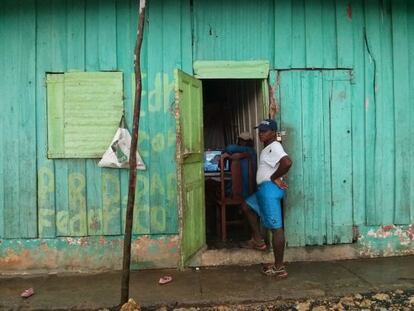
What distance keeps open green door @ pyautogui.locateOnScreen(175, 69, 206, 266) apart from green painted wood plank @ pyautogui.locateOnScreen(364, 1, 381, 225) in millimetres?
2053

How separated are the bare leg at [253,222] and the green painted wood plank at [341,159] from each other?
0.92 metres

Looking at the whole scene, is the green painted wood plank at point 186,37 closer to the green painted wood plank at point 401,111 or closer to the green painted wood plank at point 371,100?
the green painted wood plank at point 371,100

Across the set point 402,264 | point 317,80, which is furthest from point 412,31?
point 402,264

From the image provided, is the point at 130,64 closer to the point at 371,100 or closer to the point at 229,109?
the point at 371,100

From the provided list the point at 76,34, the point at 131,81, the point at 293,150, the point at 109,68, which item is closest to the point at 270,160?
the point at 293,150

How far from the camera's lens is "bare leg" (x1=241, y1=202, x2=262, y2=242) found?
536cm

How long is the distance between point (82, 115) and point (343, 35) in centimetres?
326

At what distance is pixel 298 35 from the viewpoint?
5.29 meters

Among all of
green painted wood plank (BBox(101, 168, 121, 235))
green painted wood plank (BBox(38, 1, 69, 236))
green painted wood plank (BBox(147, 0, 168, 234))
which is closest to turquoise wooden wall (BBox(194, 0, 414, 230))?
green painted wood plank (BBox(147, 0, 168, 234))

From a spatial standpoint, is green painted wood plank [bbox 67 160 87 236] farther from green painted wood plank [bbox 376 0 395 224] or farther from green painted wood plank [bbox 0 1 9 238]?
green painted wood plank [bbox 376 0 395 224]

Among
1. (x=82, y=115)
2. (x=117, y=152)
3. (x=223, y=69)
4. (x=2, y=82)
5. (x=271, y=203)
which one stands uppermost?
(x=223, y=69)

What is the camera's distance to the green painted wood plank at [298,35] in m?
5.29

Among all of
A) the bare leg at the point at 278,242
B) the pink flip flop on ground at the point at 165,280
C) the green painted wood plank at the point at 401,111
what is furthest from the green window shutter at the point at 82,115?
the green painted wood plank at the point at 401,111

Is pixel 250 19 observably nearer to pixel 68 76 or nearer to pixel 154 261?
pixel 68 76
